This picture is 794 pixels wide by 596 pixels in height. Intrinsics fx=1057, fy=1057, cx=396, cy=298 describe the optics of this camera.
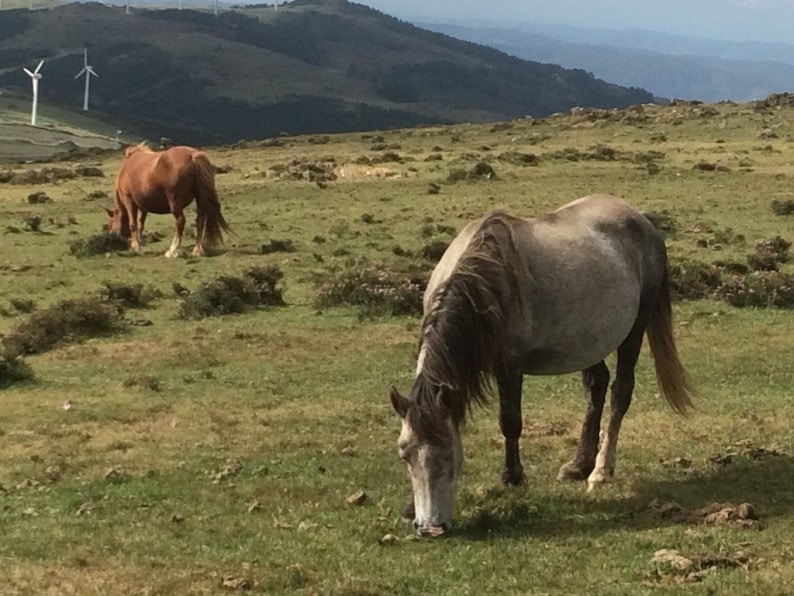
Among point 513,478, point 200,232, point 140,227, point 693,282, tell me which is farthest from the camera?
point 140,227

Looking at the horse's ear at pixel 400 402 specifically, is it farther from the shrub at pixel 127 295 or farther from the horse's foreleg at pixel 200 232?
the horse's foreleg at pixel 200 232

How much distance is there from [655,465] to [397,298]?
9.75 m

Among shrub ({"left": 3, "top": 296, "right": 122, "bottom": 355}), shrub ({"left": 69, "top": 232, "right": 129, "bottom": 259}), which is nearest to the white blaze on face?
shrub ({"left": 3, "top": 296, "right": 122, "bottom": 355})

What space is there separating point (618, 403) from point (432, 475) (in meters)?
3.04

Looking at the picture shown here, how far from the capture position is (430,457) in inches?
320

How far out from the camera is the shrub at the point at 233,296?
2020 centimetres

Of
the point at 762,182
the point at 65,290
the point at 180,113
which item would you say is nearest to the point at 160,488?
the point at 65,290

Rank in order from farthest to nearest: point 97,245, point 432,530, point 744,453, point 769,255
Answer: point 97,245 < point 769,255 < point 744,453 < point 432,530

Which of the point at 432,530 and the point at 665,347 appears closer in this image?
the point at 432,530

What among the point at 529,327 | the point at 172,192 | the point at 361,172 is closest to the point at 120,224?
the point at 172,192

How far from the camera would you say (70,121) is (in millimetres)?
137000

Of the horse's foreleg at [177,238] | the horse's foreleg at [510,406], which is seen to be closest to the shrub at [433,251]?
the horse's foreleg at [177,238]

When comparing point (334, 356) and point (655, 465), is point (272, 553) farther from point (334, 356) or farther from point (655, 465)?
point (334, 356)

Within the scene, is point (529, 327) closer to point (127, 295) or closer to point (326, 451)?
point (326, 451)
